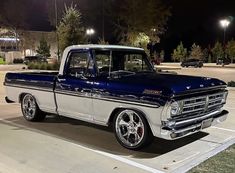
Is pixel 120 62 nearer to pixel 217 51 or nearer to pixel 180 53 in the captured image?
pixel 217 51

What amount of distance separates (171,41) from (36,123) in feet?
239

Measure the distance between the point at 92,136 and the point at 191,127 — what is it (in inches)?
91.6

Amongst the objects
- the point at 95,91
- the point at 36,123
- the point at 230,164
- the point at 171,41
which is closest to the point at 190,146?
the point at 230,164

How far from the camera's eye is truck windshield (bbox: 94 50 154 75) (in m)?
7.28

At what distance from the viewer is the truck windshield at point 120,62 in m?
7.28

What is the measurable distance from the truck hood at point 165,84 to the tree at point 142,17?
1268 inches

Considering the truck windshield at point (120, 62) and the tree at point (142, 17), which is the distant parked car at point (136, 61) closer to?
the truck windshield at point (120, 62)

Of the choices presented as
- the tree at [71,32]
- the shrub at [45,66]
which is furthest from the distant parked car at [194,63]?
the shrub at [45,66]

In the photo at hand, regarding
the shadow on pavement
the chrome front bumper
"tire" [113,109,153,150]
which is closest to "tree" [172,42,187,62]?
the shadow on pavement

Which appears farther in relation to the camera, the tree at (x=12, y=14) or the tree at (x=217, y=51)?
the tree at (x=12, y=14)

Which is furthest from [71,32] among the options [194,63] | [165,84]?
[165,84]

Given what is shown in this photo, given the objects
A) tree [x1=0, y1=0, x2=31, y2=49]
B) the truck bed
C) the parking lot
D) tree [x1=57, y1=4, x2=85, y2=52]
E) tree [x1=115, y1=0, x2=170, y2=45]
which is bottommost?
the parking lot

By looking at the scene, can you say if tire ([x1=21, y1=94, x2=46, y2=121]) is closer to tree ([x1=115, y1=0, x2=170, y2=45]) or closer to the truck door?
the truck door

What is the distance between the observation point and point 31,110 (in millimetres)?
8977
